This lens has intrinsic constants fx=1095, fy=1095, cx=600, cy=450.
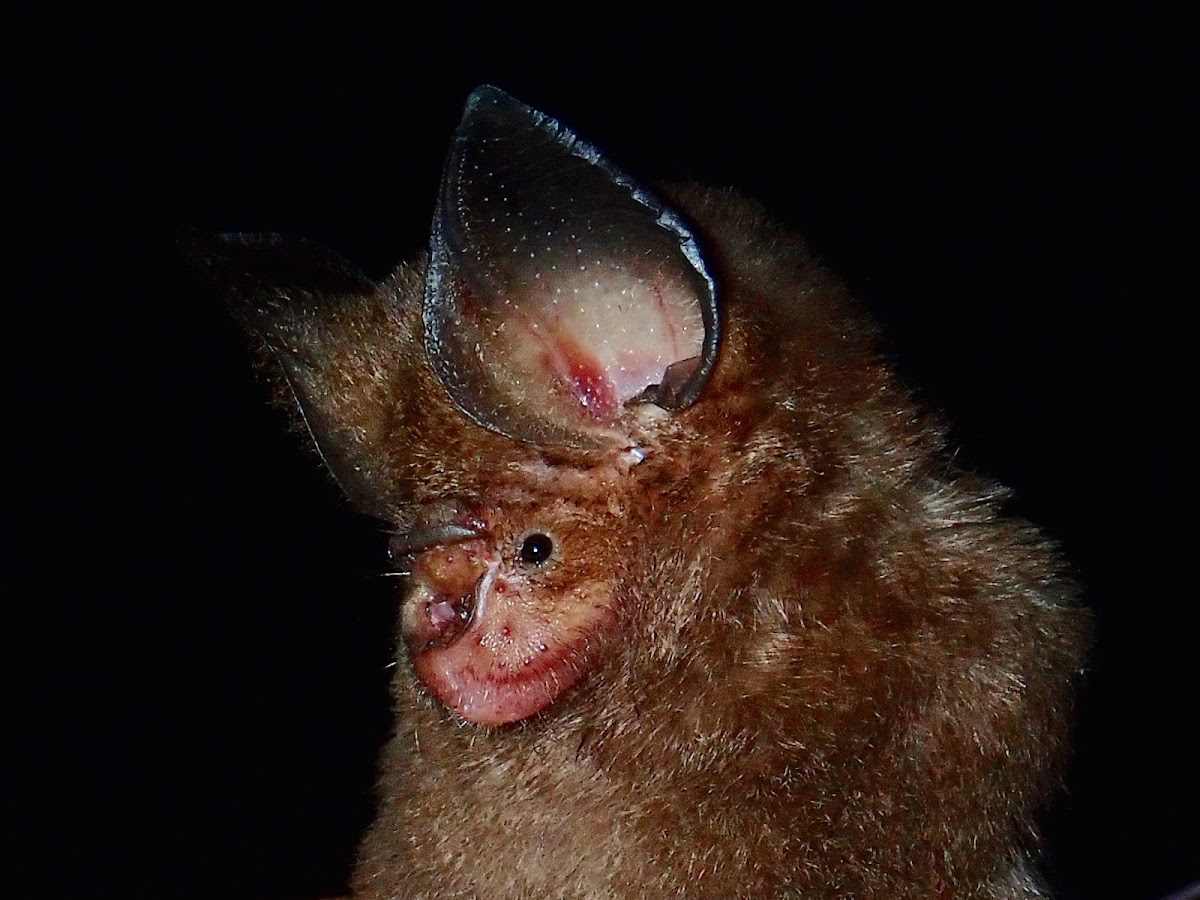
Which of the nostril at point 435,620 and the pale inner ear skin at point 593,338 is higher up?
the pale inner ear skin at point 593,338

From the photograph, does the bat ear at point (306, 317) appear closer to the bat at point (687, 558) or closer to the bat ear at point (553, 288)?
the bat at point (687, 558)

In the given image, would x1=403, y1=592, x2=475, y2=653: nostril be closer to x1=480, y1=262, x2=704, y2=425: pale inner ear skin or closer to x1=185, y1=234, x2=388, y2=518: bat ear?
x1=185, y1=234, x2=388, y2=518: bat ear

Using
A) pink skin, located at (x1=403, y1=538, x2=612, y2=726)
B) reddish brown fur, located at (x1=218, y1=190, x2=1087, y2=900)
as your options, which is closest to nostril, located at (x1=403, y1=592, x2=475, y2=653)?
pink skin, located at (x1=403, y1=538, x2=612, y2=726)

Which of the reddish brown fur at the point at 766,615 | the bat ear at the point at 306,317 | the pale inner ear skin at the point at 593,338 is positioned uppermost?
the bat ear at the point at 306,317

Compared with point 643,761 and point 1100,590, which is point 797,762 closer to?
point 643,761

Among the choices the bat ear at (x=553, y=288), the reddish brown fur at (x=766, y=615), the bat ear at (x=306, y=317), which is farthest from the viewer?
the bat ear at (x=306, y=317)

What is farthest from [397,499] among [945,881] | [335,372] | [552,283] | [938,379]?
[938,379]

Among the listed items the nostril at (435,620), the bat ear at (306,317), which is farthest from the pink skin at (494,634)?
the bat ear at (306,317)

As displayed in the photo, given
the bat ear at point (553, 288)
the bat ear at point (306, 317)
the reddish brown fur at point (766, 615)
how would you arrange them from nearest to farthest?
the bat ear at point (553, 288), the reddish brown fur at point (766, 615), the bat ear at point (306, 317)
